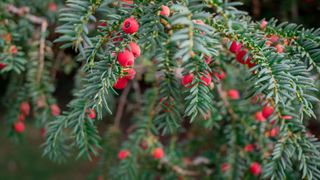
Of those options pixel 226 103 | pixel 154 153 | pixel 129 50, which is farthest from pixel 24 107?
pixel 129 50

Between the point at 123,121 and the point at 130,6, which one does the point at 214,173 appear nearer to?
the point at 130,6

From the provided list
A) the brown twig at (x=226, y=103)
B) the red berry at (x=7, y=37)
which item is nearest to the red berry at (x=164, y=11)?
the red berry at (x=7, y=37)

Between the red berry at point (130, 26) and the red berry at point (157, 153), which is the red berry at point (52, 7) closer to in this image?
the red berry at point (157, 153)

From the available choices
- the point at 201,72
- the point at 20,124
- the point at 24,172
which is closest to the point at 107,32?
the point at 201,72

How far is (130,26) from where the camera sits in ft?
2.17

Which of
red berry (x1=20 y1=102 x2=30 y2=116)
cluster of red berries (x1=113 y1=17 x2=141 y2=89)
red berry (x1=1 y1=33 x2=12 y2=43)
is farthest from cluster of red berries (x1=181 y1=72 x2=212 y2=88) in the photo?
red berry (x1=20 y1=102 x2=30 y2=116)

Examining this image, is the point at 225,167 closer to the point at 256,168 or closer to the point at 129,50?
the point at 256,168

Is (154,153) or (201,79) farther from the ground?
(201,79)

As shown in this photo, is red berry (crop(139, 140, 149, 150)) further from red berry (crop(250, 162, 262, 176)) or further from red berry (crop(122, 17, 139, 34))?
red berry (crop(122, 17, 139, 34))

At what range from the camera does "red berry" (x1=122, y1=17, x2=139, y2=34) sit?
660mm

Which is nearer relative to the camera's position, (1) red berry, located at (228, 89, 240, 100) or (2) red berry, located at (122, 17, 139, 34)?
(2) red berry, located at (122, 17, 139, 34)

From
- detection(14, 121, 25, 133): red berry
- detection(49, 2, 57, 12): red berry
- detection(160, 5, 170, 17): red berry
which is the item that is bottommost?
detection(14, 121, 25, 133): red berry

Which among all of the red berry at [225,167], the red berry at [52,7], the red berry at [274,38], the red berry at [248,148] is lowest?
the red berry at [225,167]

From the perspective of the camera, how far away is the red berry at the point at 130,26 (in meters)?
0.66
